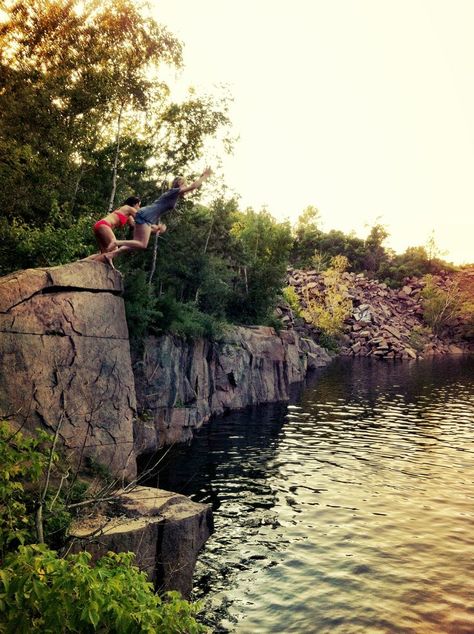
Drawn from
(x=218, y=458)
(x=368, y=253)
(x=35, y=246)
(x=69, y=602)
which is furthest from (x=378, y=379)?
(x=368, y=253)

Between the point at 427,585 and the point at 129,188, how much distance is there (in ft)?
72.7

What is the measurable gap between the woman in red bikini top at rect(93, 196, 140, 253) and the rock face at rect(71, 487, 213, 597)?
708cm

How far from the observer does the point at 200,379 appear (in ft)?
90.0

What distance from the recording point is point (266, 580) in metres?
11.1

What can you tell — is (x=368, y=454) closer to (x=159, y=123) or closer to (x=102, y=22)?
(x=159, y=123)

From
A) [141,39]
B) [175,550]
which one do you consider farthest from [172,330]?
[175,550]

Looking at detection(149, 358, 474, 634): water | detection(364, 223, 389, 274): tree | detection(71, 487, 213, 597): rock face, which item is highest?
detection(364, 223, 389, 274): tree

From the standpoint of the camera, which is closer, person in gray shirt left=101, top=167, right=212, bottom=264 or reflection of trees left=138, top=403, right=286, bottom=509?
person in gray shirt left=101, top=167, right=212, bottom=264

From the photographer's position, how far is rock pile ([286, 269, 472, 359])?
6988 cm

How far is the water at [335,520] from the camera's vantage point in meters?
10.1

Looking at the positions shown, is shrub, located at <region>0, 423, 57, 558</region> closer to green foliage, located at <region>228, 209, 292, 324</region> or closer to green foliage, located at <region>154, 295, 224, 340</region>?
green foliage, located at <region>154, 295, 224, 340</region>

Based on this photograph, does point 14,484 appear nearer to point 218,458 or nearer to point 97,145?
point 218,458

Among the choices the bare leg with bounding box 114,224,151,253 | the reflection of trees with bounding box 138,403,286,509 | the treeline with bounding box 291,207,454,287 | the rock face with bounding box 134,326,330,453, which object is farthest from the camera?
the treeline with bounding box 291,207,454,287

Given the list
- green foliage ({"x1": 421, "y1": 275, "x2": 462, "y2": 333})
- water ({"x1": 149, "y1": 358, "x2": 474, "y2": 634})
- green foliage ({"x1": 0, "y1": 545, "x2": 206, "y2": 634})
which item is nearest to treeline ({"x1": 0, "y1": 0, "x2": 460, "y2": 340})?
water ({"x1": 149, "y1": 358, "x2": 474, "y2": 634})
